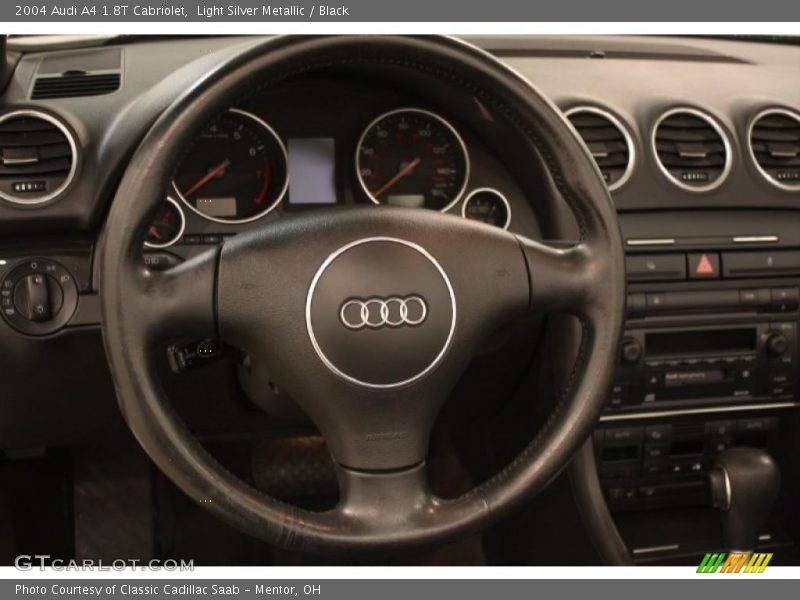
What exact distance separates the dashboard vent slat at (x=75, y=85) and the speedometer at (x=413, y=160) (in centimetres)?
38

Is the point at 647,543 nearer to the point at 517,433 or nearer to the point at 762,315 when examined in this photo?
the point at 517,433

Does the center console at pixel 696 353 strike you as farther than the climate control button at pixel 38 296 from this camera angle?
Yes

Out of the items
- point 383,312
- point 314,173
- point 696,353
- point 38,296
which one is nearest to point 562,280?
point 383,312

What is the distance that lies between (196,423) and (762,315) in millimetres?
927

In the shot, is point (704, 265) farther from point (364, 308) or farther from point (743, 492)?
point (364, 308)

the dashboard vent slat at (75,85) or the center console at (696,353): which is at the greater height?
the dashboard vent slat at (75,85)

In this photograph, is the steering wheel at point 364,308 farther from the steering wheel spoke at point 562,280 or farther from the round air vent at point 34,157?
the round air vent at point 34,157

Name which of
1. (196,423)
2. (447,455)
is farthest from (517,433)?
(196,423)

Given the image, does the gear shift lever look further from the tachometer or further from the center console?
the tachometer

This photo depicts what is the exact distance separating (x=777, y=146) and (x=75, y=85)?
1.10 meters

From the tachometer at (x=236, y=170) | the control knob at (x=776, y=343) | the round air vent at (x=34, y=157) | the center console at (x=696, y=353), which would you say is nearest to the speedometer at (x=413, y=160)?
the tachometer at (x=236, y=170)

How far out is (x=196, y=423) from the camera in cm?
126

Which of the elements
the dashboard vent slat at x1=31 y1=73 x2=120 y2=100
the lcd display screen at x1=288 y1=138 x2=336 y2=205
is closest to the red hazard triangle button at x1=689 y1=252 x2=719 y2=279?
the lcd display screen at x1=288 y1=138 x2=336 y2=205

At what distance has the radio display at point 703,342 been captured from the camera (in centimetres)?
137
